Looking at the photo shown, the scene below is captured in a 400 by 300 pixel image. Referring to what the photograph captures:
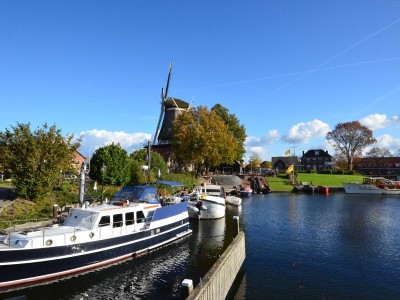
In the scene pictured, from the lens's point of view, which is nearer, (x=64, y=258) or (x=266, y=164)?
(x=64, y=258)

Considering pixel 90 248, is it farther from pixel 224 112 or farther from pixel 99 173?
pixel 224 112

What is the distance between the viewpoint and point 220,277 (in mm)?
14453

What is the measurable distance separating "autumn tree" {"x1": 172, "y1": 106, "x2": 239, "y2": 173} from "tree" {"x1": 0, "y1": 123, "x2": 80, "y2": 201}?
34.1 meters

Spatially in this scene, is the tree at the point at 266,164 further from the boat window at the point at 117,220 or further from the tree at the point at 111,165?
the boat window at the point at 117,220

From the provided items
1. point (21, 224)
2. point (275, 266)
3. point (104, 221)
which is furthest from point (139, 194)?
point (275, 266)

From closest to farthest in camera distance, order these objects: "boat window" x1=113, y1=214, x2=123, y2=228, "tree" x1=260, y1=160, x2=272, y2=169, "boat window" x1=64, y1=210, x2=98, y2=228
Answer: "boat window" x1=64, y1=210, x2=98, y2=228 < "boat window" x1=113, y1=214, x2=123, y2=228 < "tree" x1=260, y1=160, x2=272, y2=169

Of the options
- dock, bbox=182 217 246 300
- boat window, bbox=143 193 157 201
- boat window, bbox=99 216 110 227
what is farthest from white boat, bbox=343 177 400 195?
boat window, bbox=99 216 110 227

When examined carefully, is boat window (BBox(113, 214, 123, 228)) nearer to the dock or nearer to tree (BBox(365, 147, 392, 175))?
the dock

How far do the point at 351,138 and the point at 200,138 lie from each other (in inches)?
2921

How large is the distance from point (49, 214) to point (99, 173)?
15.6m

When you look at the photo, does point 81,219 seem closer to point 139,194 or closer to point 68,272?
point 68,272

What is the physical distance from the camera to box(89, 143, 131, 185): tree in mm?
43812

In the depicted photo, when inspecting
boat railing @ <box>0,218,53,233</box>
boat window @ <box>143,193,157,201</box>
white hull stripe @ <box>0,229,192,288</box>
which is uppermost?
boat window @ <box>143,193,157,201</box>

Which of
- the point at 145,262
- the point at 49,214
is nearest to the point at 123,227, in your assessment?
the point at 145,262
